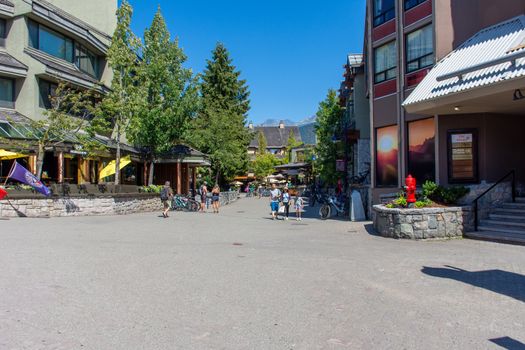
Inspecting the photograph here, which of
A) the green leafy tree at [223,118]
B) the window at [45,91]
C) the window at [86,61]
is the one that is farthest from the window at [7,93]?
the green leafy tree at [223,118]

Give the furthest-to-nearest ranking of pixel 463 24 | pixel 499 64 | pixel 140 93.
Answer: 1. pixel 140 93
2. pixel 463 24
3. pixel 499 64

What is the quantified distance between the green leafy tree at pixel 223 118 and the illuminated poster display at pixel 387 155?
2178 centimetres

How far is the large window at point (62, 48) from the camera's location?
27156mm

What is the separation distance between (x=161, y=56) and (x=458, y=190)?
22036mm

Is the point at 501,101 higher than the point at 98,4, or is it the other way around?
the point at 98,4

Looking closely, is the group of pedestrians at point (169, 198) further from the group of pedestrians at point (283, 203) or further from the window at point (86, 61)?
the window at point (86, 61)

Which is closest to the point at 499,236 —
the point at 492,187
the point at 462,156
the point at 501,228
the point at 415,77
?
the point at 501,228

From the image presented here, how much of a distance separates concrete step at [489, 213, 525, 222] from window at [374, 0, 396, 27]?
30.7 ft

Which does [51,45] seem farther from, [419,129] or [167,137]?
[419,129]

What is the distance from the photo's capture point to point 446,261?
9.42 m

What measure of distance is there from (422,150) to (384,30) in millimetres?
5755

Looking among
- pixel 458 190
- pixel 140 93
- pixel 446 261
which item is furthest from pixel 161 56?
pixel 446 261

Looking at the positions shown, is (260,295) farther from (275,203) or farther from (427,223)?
(275,203)

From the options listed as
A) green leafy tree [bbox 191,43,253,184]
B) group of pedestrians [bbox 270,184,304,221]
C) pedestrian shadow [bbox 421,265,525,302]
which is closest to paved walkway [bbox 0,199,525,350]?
pedestrian shadow [bbox 421,265,525,302]
